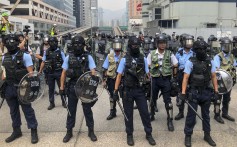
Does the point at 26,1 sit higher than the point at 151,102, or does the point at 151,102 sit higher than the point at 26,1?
the point at 26,1

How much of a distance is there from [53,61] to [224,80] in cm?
407

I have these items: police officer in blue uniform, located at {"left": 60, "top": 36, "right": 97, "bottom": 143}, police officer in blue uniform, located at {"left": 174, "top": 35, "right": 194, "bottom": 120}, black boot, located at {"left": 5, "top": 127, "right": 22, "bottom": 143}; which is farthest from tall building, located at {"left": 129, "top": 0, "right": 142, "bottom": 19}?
black boot, located at {"left": 5, "top": 127, "right": 22, "bottom": 143}

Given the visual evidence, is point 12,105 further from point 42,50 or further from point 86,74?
point 42,50

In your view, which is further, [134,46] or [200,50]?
[134,46]

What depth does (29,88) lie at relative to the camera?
5059mm

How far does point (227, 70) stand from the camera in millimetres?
6066

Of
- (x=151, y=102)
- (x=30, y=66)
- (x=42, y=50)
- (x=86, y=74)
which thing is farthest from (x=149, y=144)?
(x=42, y=50)

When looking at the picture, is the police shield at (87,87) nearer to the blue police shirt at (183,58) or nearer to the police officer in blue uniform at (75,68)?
the police officer in blue uniform at (75,68)

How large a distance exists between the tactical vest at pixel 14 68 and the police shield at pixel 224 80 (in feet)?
12.7

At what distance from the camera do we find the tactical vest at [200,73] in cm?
478

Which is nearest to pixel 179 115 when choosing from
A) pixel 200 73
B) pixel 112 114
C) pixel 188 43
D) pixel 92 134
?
pixel 112 114

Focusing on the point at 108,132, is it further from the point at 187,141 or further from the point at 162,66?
the point at 162,66

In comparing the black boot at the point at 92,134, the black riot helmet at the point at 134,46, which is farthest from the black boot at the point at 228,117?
the black boot at the point at 92,134

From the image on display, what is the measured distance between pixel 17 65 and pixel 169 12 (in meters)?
46.4
